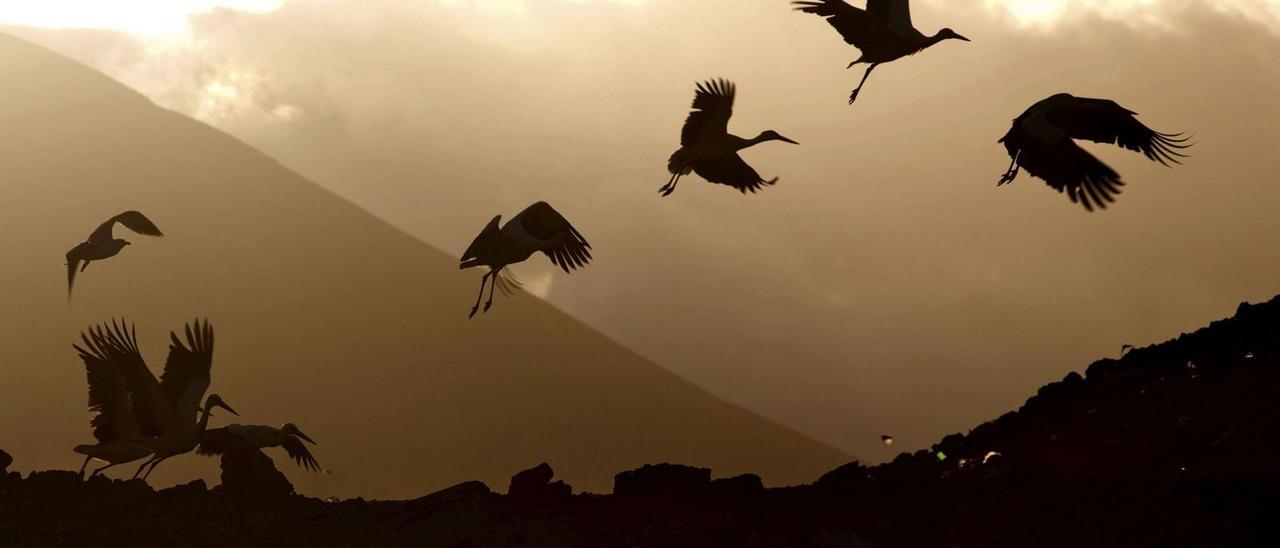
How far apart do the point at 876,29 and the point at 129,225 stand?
11.2 m

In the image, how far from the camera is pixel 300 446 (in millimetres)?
16234

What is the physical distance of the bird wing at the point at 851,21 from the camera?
540 inches

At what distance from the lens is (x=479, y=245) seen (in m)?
14.1

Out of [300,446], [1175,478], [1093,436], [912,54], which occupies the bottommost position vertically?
[1175,478]

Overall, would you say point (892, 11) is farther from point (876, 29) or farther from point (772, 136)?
point (772, 136)

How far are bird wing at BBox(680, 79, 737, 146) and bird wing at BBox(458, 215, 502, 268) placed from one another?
256cm

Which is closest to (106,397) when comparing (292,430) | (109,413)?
(109,413)

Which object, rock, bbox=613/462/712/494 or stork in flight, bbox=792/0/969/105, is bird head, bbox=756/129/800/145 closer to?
stork in flight, bbox=792/0/969/105

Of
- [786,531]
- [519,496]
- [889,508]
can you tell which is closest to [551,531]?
[519,496]

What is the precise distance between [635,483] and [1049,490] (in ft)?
14.0

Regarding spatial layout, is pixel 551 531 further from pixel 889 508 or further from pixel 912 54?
pixel 912 54

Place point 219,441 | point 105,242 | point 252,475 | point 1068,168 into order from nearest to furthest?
point 1068,168
point 252,475
point 219,441
point 105,242

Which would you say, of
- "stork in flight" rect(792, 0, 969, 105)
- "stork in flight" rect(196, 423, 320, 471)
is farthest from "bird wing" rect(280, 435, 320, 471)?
"stork in flight" rect(792, 0, 969, 105)

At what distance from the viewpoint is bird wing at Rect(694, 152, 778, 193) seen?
50.2 ft
